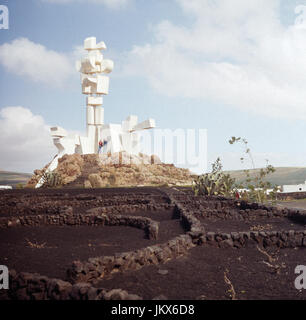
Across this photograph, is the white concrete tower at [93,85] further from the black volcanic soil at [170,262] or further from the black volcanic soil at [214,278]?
the black volcanic soil at [214,278]

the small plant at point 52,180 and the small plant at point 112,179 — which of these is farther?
the small plant at point 112,179

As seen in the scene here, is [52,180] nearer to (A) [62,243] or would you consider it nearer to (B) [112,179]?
(B) [112,179]

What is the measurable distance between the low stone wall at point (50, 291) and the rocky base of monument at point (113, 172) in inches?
885

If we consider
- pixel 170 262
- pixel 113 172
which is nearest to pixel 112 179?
pixel 113 172

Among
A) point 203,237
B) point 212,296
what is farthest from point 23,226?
point 212,296

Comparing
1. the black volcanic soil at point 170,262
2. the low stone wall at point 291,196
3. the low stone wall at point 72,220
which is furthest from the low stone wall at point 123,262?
the low stone wall at point 291,196

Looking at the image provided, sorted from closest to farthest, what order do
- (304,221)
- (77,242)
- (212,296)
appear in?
(212,296)
(77,242)
(304,221)

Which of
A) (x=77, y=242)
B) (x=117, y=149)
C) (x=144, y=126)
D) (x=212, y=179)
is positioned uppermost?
(x=144, y=126)

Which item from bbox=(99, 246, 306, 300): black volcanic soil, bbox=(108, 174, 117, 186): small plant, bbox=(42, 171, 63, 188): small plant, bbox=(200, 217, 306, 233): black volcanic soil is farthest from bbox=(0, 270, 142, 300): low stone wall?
bbox=(108, 174, 117, 186): small plant

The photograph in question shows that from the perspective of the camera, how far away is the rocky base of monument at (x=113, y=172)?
1125 inches

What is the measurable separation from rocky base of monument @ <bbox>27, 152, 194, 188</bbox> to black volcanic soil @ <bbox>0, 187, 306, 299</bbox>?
18336mm
